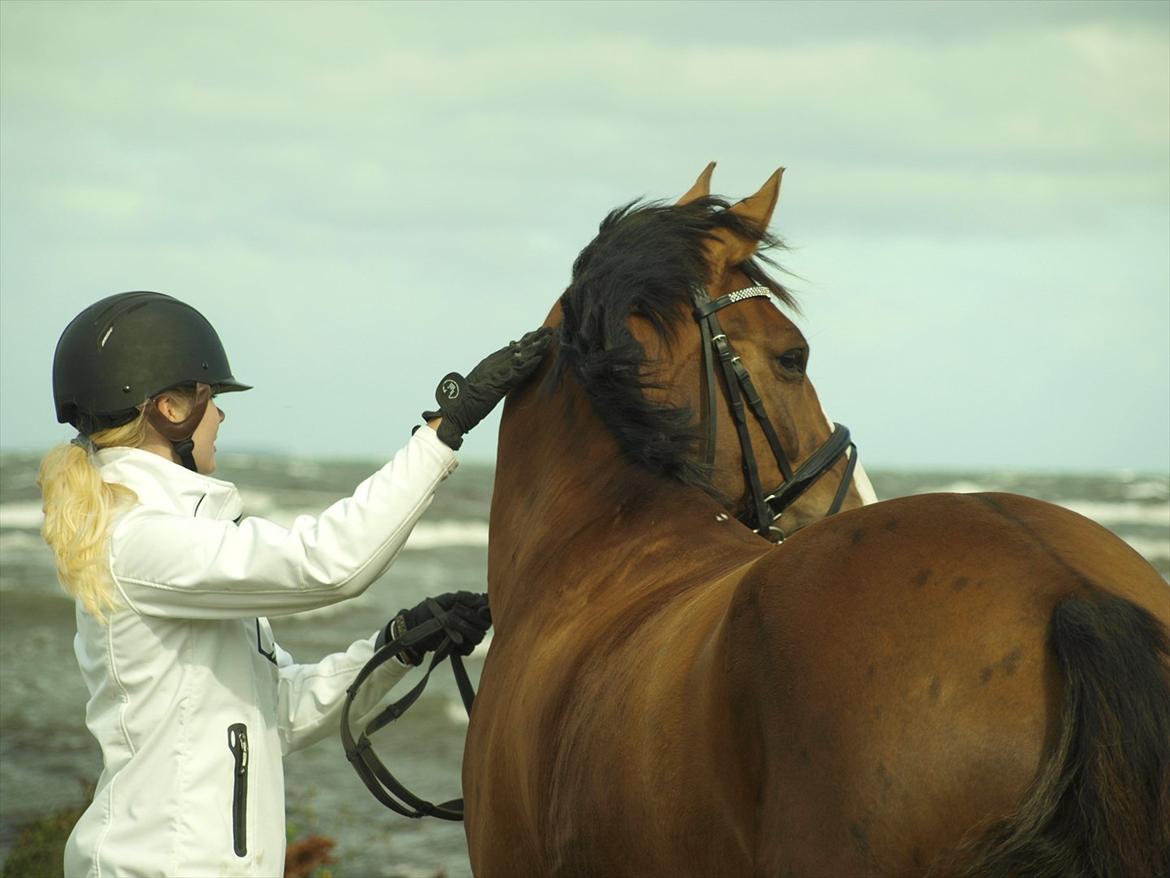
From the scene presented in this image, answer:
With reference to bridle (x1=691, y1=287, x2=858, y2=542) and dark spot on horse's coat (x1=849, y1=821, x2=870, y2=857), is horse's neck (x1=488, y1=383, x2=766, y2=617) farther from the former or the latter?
dark spot on horse's coat (x1=849, y1=821, x2=870, y2=857)

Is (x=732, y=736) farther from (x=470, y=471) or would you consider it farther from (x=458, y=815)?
(x=470, y=471)

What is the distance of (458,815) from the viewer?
341 cm

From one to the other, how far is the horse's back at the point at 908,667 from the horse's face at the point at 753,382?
1117 millimetres

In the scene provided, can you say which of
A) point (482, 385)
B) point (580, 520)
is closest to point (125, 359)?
point (482, 385)

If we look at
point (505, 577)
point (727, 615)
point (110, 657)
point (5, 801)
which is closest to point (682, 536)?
point (505, 577)

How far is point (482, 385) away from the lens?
2.97 m

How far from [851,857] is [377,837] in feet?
15.7

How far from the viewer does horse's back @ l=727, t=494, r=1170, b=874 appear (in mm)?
1617

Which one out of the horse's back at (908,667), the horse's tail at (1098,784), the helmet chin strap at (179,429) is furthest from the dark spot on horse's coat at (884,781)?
the helmet chin strap at (179,429)

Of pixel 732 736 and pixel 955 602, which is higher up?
pixel 955 602

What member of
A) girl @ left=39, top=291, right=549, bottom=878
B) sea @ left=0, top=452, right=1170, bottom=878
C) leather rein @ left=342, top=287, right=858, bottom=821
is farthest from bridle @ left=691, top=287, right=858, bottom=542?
sea @ left=0, top=452, right=1170, bottom=878

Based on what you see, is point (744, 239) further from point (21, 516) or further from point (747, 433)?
point (21, 516)

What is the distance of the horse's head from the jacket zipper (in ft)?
3.54

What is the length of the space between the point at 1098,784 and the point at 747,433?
1552 mm
